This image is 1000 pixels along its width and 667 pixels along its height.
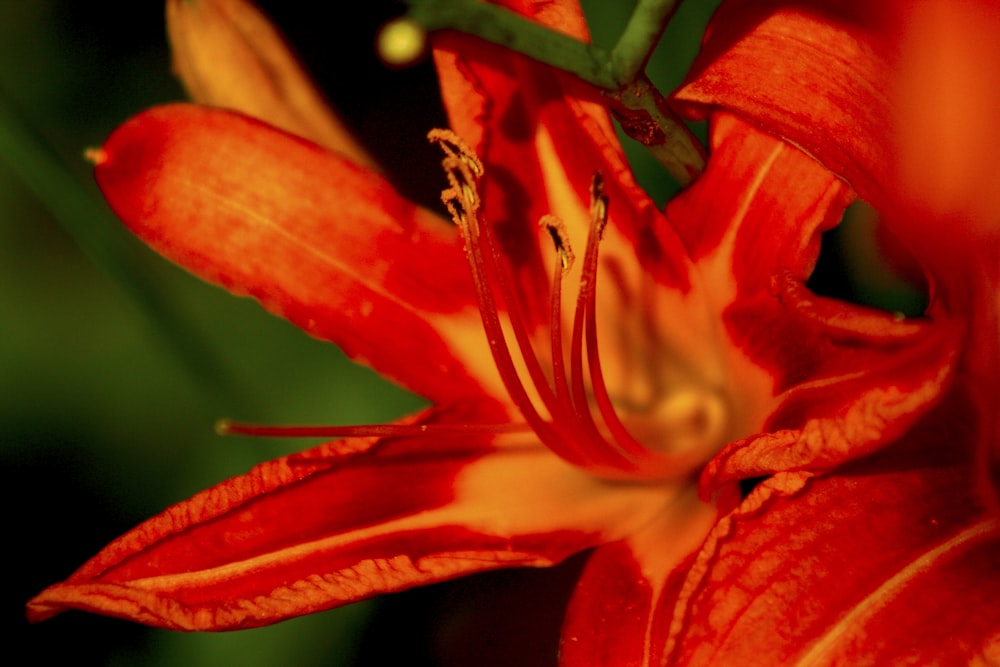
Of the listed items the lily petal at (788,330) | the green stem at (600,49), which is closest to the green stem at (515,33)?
the green stem at (600,49)

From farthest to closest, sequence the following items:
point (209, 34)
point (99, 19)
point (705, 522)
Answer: point (99, 19), point (209, 34), point (705, 522)

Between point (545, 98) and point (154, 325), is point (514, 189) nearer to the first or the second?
point (545, 98)

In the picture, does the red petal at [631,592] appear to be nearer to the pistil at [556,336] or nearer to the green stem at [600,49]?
the pistil at [556,336]

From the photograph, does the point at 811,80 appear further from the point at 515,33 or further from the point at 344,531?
the point at 344,531

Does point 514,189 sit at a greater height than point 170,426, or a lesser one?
greater

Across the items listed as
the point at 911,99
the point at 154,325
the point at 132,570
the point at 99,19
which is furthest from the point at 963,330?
the point at 99,19

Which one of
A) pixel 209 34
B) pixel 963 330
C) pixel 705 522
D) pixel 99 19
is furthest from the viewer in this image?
pixel 99 19

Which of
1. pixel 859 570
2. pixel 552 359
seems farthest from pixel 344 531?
pixel 859 570
